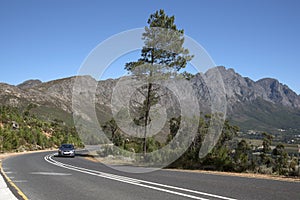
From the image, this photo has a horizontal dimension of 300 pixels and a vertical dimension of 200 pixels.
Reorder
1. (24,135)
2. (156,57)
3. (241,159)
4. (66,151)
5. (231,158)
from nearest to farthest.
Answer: (241,159) → (231,158) → (156,57) → (66,151) → (24,135)

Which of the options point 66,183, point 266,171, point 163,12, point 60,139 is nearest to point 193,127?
point 266,171

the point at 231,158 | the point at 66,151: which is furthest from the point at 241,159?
the point at 66,151

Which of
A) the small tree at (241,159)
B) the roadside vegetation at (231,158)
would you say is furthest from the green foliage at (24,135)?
the small tree at (241,159)

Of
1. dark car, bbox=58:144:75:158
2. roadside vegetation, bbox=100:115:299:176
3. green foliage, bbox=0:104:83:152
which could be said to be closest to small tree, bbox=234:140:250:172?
roadside vegetation, bbox=100:115:299:176

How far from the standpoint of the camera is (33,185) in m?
11.9

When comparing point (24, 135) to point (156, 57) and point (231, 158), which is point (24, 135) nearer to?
point (156, 57)

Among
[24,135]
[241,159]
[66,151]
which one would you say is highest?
[24,135]

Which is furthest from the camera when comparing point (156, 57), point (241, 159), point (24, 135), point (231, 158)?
point (24, 135)

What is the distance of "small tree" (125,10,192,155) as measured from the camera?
27078 millimetres

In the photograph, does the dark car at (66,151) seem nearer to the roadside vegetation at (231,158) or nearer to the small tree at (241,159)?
the roadside vegetation at (231,158)

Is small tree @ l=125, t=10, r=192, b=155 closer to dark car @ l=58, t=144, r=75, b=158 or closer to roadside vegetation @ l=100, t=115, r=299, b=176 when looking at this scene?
roadside vegetation @ l=100, t=115, r=299, b=176

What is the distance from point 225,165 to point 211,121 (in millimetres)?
5349

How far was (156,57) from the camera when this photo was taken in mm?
27922

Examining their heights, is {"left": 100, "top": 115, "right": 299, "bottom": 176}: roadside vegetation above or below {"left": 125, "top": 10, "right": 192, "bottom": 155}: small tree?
below
